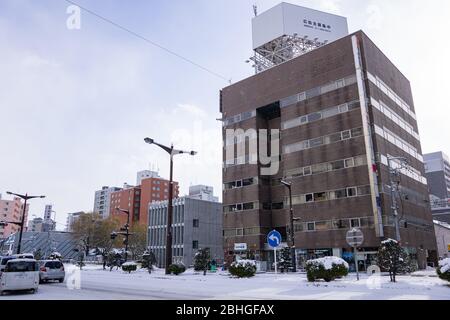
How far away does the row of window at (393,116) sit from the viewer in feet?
148

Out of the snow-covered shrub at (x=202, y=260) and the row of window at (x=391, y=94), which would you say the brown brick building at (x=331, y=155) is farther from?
the snow-covered shrub at (x=202, y=260)

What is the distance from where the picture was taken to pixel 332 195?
145 feet

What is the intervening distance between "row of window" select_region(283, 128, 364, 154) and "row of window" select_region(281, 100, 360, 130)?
261 centimetres

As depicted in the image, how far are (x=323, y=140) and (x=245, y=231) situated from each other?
1739 centimetres

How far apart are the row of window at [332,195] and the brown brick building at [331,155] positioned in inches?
4.7

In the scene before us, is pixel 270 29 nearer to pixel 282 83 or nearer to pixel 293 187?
pixel 282 83

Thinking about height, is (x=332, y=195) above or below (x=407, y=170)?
below

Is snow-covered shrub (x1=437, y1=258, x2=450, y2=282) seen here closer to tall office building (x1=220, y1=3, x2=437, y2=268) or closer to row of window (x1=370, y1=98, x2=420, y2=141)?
tall office building (x1=220, y1=3, x2=437, y2=268)

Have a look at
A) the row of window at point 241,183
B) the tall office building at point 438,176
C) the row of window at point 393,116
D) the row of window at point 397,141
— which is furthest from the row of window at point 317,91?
the tall office building at point 438,176

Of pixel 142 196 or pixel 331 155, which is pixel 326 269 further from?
pixel 142 196

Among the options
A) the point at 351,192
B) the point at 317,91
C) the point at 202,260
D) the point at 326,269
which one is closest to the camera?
the point at 326,269

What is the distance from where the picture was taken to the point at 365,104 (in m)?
43.4

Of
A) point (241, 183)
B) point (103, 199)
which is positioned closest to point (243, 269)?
point (241, 183)

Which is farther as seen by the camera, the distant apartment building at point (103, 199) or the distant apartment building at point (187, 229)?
the distant apartment building at point (103, 199)
